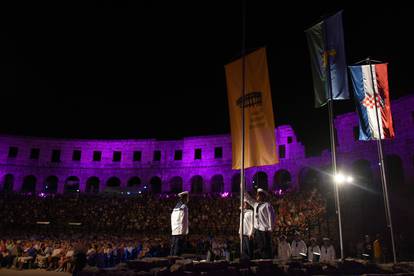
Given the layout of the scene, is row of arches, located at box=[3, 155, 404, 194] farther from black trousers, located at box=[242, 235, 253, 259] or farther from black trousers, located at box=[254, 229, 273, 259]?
black trousers, located at box=[254, 229, 273, 259]

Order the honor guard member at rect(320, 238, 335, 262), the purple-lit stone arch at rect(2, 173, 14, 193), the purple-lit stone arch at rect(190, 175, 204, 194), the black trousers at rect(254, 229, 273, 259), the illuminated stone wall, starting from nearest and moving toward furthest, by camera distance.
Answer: the black trousers at rect(254, 229, 273, 259) < the honor guard member at rect(320, 238, 335, 262) < the illuminated stone wall < the purple-lit stone arch at rect(2, 173, 14, 193) < the purple-lit stone arch at rect(190, 175, 204, 194)

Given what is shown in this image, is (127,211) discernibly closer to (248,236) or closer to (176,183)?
(176,183)

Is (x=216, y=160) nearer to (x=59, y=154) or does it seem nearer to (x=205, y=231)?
(x=205, y=231)

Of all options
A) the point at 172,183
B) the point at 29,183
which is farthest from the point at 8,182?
the point at 172,183

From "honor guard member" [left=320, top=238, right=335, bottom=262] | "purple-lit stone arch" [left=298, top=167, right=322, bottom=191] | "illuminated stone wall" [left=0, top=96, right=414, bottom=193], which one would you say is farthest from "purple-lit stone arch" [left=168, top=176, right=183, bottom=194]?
"honor guard member" [left=320, top=238, right=335, bottom=262]

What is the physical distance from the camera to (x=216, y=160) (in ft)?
146

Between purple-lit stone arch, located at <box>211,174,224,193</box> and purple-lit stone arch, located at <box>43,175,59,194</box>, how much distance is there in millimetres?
21453

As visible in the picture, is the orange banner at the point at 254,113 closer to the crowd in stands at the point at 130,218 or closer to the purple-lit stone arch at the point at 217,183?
the crowd in stands at the point at 130,218

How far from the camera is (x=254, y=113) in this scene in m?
11.4

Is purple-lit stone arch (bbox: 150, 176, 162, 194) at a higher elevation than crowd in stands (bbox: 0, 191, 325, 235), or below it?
higher

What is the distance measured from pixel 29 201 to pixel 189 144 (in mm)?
20143

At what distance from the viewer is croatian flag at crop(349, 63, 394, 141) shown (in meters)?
14.4

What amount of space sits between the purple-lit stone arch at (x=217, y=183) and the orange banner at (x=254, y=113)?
33.6m

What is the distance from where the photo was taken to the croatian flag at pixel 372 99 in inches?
567
